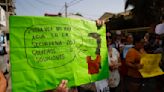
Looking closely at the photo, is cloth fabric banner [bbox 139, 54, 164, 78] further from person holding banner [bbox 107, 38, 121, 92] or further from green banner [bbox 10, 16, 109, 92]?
green banner [bbox 10, 16, 109, 92]

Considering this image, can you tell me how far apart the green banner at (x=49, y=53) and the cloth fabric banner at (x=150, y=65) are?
2.30 metres

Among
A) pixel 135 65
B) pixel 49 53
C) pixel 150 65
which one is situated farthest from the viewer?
pixel 150 65

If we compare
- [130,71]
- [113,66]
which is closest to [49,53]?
[113,66]

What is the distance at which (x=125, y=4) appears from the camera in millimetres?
24562

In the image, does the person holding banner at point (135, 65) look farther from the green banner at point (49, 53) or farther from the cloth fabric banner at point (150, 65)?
the green banner at point (49, 53)

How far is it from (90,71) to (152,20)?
67.4 ft

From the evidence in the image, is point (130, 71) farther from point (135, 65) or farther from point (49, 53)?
point (49, 53)

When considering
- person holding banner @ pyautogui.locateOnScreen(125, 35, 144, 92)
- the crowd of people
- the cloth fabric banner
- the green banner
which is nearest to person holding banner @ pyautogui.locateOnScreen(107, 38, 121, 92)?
the crowd of people

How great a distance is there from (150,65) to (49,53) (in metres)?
3.11

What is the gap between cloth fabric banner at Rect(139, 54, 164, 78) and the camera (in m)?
6.17

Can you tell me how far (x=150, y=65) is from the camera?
620 cm

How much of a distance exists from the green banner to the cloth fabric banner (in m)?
2.30

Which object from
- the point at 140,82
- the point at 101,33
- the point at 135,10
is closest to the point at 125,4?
the point at 135,10

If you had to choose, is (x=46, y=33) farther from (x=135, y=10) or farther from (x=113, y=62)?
(x=135, y=10)
